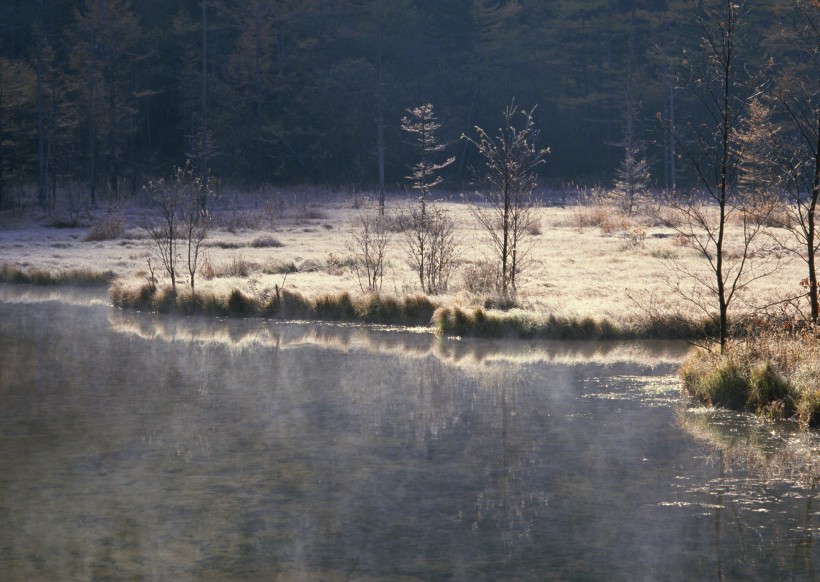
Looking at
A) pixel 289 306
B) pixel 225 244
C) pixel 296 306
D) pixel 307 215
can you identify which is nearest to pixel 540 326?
pixel 296 306

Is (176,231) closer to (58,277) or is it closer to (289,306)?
(58,277)

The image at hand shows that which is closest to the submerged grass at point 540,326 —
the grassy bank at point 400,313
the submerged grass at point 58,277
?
the grassy bank at point 400,313

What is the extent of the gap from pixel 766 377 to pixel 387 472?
4.87m

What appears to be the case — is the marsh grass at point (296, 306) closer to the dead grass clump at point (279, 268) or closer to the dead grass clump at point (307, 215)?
the dead grass clump at point (279, 268)

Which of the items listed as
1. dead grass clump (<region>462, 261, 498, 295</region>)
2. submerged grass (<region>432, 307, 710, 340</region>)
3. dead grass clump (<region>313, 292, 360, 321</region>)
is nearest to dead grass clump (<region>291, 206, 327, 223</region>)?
dead grass clump (<region>462, 261, 498, 295</region>)

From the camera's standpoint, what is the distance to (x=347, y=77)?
5862cm

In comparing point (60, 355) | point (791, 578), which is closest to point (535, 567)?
point (791, 578)

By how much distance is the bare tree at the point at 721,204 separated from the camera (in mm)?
11469

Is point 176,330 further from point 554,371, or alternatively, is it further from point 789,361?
point 789,361

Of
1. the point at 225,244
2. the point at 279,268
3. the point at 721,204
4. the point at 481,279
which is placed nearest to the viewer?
the point at 721,204

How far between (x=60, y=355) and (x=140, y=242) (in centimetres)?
1544

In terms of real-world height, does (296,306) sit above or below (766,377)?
above

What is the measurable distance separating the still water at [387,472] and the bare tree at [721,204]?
1.86m

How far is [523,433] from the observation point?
34.9 feet
